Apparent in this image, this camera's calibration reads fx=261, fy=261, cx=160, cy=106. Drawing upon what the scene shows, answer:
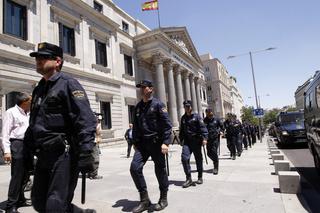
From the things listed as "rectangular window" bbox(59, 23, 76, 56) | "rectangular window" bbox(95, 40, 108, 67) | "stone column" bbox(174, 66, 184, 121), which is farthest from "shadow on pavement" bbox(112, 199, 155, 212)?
"stone column" bbox(174, 66, 184, 121)

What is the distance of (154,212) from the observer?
3990 mm

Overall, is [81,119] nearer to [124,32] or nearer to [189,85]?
[124,32]

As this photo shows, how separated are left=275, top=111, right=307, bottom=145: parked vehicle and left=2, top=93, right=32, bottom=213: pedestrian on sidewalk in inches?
561

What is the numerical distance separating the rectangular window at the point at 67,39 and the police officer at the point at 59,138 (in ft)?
53.1

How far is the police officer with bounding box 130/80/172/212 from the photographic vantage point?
4.12 metres

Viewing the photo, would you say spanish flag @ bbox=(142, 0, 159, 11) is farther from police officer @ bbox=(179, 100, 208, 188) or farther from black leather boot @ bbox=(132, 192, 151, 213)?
black leather boot @ bbox=(132, 192, 151, 213)

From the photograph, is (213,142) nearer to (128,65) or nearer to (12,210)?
(12,210)

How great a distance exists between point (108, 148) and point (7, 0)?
38.2ft

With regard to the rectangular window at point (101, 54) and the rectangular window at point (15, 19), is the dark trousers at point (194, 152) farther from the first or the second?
the rectangular window at point (101, 54)

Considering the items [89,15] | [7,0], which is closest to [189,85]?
[89,15]

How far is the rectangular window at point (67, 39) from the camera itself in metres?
17.5

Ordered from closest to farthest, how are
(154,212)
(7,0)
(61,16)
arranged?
1. (154,212)
2. (7,0)
3. (61,16)

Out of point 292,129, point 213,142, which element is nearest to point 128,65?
point 292,129

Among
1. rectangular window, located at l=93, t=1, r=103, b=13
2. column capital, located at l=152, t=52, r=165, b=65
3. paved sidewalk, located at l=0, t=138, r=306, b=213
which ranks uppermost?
rectangular window, located at l=93, t=1, r=103, b=13
